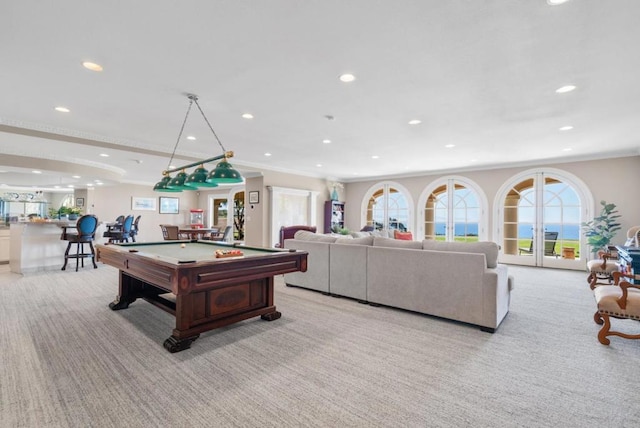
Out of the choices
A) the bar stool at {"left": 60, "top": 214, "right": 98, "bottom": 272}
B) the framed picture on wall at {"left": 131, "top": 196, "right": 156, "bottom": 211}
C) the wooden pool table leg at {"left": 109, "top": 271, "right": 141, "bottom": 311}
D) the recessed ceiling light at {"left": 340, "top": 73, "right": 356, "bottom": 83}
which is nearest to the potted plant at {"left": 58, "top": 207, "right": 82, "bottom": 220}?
the bar stool at {"left": 60, "top": 214, "right": 98, "bottom": 272}

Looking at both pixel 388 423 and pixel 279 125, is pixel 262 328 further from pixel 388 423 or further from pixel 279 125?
pixel 279 125

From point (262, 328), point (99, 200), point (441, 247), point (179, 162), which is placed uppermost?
point (179, 162)

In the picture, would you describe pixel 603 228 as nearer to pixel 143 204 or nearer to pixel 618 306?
pixel 618 306

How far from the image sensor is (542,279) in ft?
18.7

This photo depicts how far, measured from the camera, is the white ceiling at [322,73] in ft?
6.97

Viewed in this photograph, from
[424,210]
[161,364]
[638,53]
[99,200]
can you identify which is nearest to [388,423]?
[161,364]

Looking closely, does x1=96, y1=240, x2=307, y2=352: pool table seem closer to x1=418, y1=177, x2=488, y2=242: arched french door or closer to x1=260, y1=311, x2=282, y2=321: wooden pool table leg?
x1=260, y1=311, x2=282, y2=321: wooden pool table leg

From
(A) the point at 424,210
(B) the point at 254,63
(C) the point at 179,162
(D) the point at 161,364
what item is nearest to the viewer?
(D) the point at 161,364

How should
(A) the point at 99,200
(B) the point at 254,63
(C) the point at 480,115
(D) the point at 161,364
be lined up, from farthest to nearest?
(A) the point at 99,200 < (C) the point at 480,115 < (B) the point at 254,63 < (D) the point at 161,364

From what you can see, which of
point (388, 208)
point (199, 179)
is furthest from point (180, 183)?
point (388, 208)

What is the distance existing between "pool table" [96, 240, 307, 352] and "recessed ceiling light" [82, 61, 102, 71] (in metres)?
1.78

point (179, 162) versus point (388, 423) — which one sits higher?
point (179, 162)

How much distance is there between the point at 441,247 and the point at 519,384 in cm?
160

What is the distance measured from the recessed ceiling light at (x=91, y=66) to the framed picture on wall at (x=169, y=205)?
9.93 meters
